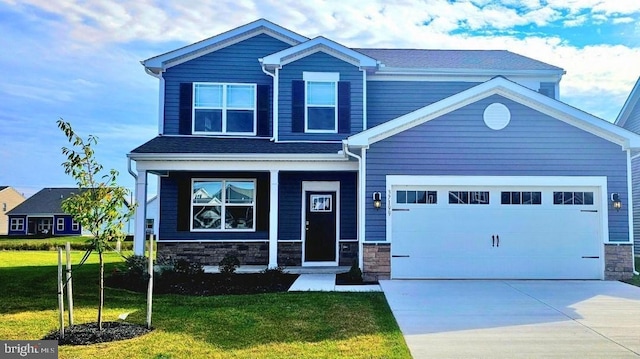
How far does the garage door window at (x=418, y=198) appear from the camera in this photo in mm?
10609

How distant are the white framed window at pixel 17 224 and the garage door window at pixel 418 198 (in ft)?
159

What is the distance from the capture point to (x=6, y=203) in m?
50.5

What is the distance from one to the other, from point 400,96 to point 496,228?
16.6 feet

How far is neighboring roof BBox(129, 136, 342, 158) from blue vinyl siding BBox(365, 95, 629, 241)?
6.25ft

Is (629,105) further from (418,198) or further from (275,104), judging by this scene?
(275,104)

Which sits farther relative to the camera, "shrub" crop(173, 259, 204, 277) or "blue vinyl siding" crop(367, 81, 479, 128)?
"blue vinyl siding" crop(367, 81, 479, 128)

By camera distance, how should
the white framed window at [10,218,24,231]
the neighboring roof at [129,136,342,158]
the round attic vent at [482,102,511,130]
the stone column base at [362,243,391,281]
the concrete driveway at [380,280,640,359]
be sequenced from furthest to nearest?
the white framed window at [10,218,24,231] < the neighboring roof at [129,136,342,158] < the round attic vent at [482,102,511,130] < the stone column base at [362,243,391,281] < the concrete driveway at [380,280,640,359]

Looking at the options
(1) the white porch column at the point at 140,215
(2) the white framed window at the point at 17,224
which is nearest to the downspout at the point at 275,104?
(1) the white porch column at the point at 140,215

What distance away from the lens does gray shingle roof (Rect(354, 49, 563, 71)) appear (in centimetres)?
1409

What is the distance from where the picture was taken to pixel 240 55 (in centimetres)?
1355

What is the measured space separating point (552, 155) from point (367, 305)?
5909 millimetres

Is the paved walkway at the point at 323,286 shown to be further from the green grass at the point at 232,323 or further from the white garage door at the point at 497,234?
the white garage door at the point at 497,234

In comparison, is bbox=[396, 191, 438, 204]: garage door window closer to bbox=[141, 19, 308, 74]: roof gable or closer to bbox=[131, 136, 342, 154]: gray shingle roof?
bbox=[131, 136, 342, 154]: gray shingle roof

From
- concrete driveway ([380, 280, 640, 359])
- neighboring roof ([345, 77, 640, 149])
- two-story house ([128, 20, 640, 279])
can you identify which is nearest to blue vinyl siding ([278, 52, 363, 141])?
two-story house ([128, 20, 640, 279])
